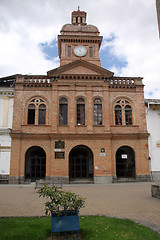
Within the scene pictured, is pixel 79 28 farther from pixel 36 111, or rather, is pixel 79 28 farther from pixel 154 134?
pixel 154 134

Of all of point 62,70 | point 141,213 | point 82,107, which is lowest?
point 141,213

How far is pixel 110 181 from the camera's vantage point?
Result: 20.6 meters

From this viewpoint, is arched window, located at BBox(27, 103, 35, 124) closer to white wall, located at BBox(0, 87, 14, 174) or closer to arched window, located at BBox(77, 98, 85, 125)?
white wall, located at BBox(0, 87, 14, 174)

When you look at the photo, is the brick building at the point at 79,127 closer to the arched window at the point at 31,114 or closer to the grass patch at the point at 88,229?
the arched window at the point at 31,114

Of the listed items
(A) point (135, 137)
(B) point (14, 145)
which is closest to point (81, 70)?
(A) point (135, 137)

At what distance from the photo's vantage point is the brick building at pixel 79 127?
2091 cm

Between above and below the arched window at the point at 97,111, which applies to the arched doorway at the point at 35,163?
below

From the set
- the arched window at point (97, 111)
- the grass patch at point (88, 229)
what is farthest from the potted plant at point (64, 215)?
the arched window at point (97, 111)

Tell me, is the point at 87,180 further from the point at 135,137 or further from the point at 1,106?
the point at 1,106

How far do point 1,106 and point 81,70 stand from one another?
31.6 ft

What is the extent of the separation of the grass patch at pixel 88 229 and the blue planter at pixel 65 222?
21.3 inches

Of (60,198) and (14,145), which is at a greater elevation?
(14,145)

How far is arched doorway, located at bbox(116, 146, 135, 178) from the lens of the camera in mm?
22672

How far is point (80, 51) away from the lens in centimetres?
2630
